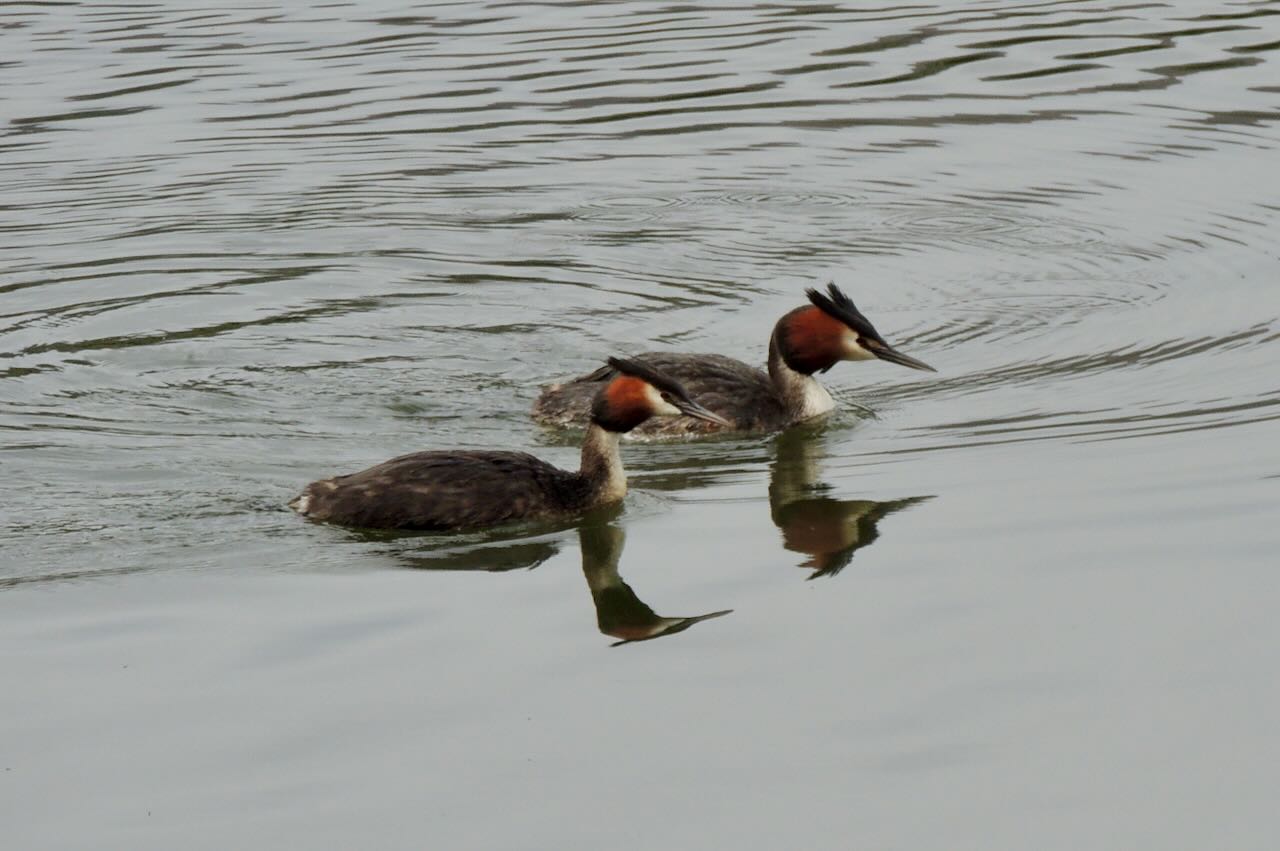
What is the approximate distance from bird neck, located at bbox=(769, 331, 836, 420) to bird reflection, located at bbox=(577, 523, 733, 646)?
297 centimetres

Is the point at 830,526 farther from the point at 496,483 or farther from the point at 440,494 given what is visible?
the point at 440,494

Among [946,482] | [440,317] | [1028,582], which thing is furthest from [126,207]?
[1028,582]

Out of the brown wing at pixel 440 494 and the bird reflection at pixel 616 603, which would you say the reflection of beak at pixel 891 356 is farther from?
the bird reflection at pixel 616 603

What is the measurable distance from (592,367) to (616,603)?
5.01 meters

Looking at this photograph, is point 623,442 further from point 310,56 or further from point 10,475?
point 310,56

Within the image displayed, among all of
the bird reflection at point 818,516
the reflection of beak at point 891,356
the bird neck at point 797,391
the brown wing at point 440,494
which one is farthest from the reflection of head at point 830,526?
the bird neck at point 797,391

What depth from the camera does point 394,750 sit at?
23.9ft

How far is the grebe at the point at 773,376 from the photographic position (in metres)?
12.5

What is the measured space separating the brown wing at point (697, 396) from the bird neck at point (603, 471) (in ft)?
4.74

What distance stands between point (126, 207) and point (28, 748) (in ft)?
36.5

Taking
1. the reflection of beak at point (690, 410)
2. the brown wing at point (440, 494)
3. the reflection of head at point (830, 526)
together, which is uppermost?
the reflection of beak at point (690, 410)

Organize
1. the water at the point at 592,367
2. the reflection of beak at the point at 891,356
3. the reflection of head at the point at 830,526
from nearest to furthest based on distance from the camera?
1. the water at the point at 592,367
2. the reflection of head at the point at 830,526
3. the reflection of beak at the point at 891,356

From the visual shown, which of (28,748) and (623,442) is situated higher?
(28,748)

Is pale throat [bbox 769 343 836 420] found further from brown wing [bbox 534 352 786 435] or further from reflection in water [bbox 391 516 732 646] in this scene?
reflection in water [bbox 391 516 732 646]
